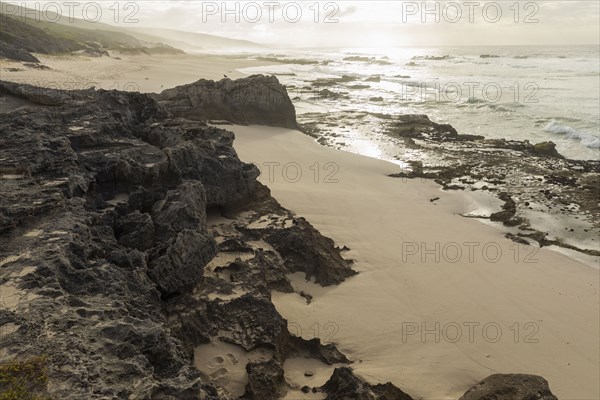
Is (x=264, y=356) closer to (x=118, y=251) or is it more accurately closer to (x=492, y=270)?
(x=118, y=251)

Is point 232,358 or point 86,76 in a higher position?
point 86,76

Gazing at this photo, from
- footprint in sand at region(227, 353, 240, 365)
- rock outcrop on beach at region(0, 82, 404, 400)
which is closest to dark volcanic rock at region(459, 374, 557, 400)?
rock outcrop on beach at region(0, 82, 404, 400)

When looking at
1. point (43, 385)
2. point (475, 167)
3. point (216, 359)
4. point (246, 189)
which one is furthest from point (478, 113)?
point (43, 385)

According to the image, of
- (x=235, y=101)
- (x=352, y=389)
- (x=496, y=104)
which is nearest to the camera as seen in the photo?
(x=352, y=389)

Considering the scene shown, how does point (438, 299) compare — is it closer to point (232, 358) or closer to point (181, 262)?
point (232, 358)

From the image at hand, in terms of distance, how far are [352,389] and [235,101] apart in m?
17.1

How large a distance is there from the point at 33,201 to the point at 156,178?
7.81ft

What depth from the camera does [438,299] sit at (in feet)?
26.5

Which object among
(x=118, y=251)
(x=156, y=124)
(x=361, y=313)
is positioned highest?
(x=156, y=124)

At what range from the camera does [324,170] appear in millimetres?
15125

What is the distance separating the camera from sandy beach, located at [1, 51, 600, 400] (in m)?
6.52

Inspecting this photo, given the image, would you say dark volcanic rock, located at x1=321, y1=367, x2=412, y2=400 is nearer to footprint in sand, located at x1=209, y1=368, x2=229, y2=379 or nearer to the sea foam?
footprint in sand, located at x1=209, y1=368, x2=229, y2=379

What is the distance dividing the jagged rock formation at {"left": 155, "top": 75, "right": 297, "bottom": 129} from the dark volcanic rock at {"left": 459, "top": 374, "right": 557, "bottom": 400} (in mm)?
16722

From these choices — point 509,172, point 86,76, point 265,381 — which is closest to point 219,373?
point 265,381
